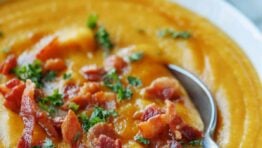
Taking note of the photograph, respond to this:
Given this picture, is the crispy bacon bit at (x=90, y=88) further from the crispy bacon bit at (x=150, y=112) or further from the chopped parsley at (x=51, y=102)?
the crispy bacon bit at (x=150, y=112)

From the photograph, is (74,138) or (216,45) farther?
(216,45)

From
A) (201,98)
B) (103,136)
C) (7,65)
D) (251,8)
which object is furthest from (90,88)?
(251,8)

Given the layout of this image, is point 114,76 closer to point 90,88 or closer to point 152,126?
point 90,88

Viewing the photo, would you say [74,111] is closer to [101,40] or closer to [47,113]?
[47,113]

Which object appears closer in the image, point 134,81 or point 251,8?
point 134,81

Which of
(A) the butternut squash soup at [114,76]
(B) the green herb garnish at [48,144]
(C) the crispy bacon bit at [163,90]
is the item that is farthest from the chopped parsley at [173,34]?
(B) the green herb garnish at [48,144]

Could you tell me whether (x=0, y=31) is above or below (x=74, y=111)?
above

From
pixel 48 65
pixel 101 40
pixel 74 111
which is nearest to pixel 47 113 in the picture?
pixel 74 111
